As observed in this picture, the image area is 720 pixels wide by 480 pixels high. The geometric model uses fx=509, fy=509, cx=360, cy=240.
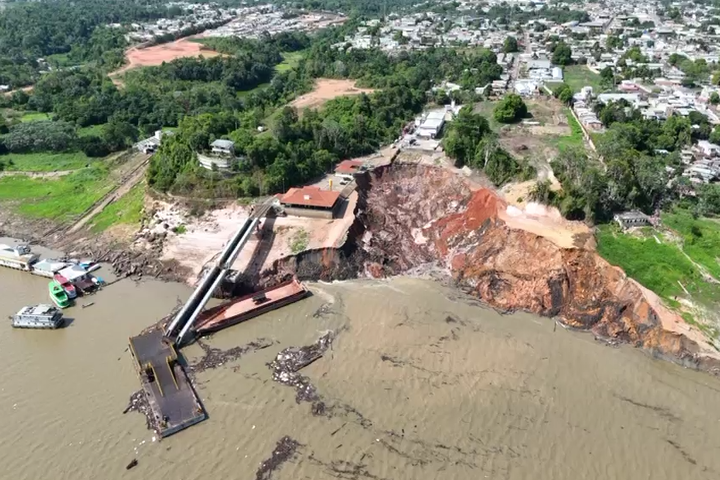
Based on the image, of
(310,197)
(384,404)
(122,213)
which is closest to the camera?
(384,404)

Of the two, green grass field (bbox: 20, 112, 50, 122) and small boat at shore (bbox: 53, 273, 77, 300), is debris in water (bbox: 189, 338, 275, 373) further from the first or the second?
green grass field (bbox: 20, 112, 50, 122)

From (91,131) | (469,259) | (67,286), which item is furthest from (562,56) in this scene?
(67,286)

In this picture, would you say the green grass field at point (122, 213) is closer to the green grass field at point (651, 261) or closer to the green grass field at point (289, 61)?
the green grass field at point (651, 261)

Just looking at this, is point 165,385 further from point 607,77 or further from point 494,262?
point 607,77

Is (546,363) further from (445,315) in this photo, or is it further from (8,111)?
(8,111)

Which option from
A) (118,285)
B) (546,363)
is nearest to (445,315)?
(546,363)

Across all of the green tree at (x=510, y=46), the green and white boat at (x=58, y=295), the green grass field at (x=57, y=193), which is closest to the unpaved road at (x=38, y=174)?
the green grass field at (x=57, y=193)
